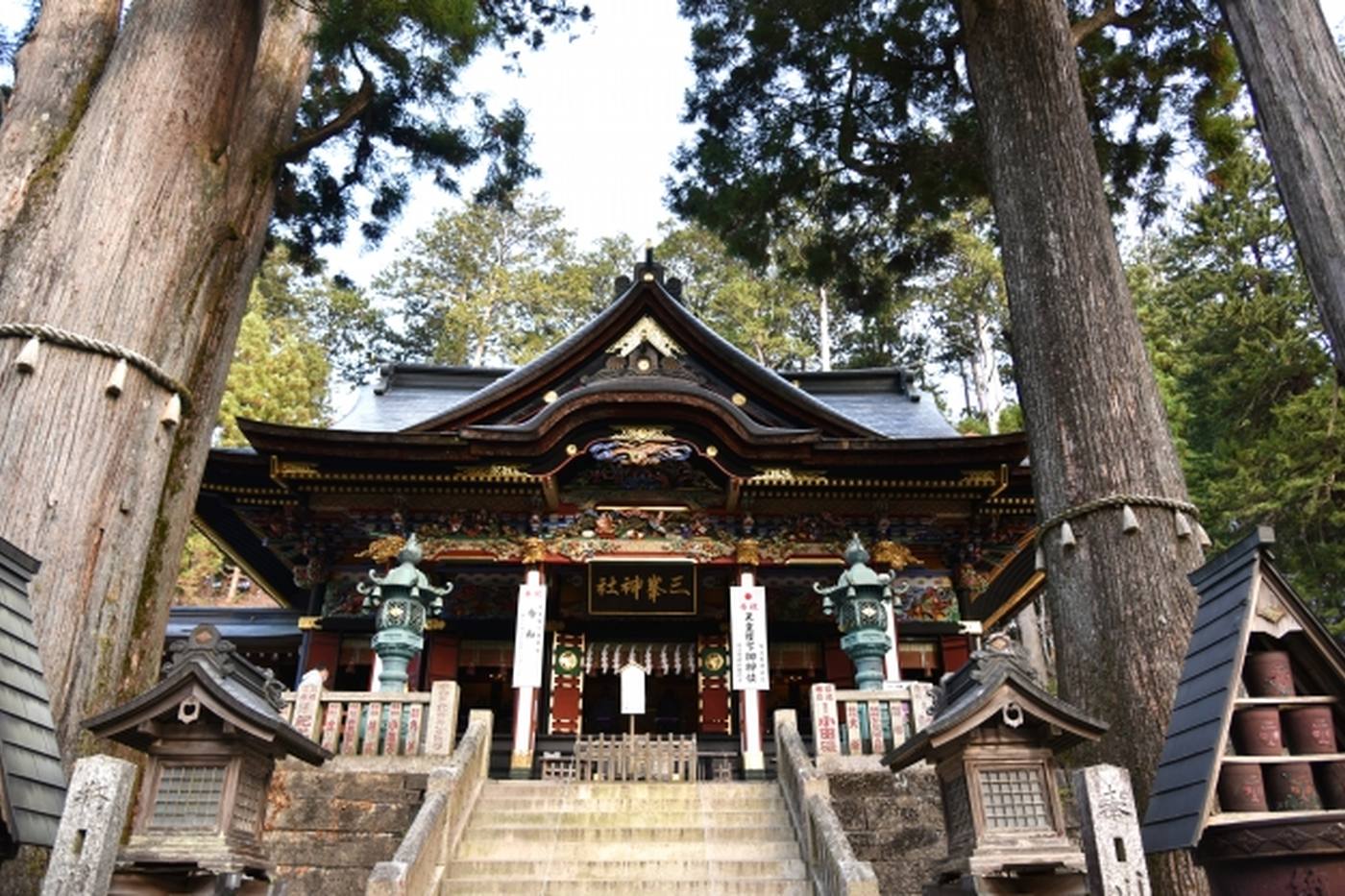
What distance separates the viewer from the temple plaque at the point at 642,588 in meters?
11.1

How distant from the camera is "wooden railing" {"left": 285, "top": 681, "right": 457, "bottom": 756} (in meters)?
7.04

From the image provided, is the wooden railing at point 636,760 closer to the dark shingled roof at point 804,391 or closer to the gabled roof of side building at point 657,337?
the gabled roof of side building at point 657,337

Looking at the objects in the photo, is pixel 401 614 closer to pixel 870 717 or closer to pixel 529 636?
pixel 529 636

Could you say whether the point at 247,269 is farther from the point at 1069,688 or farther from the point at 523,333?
the point at 523,333

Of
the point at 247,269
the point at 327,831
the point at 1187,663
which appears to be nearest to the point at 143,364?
the point at 247,269

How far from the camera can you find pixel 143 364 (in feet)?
15.0

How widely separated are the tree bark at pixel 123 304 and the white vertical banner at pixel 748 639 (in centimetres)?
614

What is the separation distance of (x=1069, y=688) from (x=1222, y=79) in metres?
6.30

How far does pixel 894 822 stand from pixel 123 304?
5.85m

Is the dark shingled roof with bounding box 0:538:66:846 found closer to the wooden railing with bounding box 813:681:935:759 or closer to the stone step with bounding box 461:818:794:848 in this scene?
the stone step with bounding box 461:818:794:848

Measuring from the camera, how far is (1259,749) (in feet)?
8.63

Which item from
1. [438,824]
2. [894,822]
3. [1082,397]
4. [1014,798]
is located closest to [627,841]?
[438,824]

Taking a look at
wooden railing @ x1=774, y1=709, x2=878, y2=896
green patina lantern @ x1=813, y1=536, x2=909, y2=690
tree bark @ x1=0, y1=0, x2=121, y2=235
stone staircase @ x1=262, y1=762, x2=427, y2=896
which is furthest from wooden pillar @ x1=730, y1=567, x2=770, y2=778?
tree bark @ x1=0, y1=0, x2=121, y2=235

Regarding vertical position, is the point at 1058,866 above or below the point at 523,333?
below
